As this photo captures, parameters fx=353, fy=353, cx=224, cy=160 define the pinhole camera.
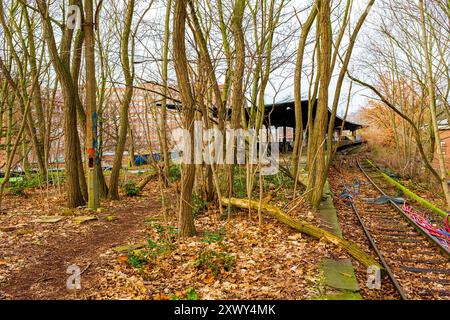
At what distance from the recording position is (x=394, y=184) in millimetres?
15812

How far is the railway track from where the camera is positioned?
5402 millimetres

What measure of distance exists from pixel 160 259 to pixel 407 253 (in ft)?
16.1

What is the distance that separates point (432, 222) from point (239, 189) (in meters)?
5.33

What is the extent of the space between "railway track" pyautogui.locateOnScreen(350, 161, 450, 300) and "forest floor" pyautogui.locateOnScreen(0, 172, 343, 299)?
1.24 m

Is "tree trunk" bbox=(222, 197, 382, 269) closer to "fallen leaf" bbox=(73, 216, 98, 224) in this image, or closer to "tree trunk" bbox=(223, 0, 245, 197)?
"tree trunk" bbox=(223, 0, 245, 197)

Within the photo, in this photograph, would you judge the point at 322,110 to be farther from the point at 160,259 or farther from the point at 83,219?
the point at 83,219

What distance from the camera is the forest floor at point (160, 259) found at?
15.2ft

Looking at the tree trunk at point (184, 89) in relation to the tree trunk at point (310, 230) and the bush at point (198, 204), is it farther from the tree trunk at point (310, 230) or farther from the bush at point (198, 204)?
the bush at point (198, 204)

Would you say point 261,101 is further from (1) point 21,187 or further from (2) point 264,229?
(1) point 21,187

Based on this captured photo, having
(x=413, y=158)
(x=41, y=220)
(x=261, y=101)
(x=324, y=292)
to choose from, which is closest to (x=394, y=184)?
(x=413, y=158)

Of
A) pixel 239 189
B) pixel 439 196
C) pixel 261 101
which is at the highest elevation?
pixel 261 101

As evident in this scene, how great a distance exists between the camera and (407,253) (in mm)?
7109

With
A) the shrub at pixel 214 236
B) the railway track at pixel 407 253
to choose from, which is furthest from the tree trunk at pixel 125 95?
the railway track at pixel 407 253

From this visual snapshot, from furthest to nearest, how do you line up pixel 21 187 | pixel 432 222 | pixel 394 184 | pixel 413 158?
pixel 413 158
pixel 394 184
pixel 21 187
pixel 432 222
